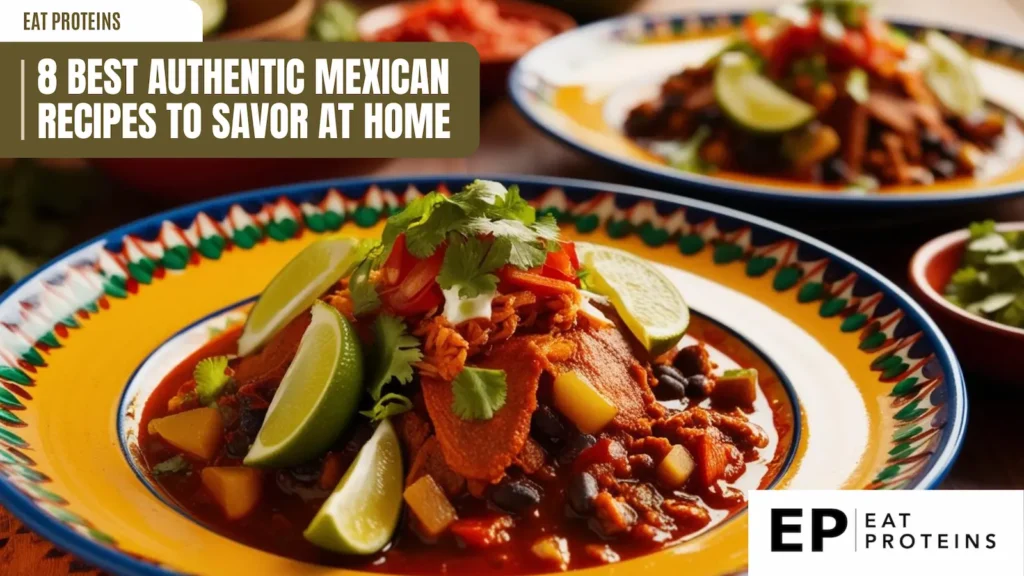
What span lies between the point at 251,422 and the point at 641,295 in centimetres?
123

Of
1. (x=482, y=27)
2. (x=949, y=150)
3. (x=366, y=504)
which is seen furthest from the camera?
(x=482, y=27)

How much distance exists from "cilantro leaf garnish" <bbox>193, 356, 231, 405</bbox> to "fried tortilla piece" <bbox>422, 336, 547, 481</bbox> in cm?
67

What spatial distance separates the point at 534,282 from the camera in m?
2.93

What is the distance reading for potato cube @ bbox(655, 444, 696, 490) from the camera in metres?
2.80

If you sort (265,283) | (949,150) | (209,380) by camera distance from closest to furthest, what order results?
(209,380)
(265,283)
(949,150)

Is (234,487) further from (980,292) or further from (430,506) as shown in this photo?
(980,292)

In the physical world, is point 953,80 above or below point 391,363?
A: below

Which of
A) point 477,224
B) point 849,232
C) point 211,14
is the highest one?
point 477,224

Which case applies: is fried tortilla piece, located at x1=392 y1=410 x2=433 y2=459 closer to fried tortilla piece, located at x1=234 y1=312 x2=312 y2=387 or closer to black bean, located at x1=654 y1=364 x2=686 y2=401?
fried tortilla piece, located at x1=234 y1=312 x2=312 y2=387

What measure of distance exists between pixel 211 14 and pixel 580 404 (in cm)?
344

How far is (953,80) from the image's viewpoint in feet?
19.2

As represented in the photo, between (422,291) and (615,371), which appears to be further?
(615,371)

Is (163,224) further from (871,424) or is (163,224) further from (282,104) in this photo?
Answer: (871,424)

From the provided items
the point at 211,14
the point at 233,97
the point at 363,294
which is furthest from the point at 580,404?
the point at 211,14
